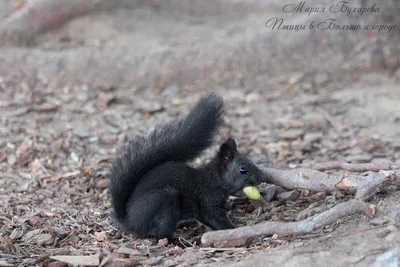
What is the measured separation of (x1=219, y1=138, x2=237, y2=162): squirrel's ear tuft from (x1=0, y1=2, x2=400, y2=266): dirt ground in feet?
1.47

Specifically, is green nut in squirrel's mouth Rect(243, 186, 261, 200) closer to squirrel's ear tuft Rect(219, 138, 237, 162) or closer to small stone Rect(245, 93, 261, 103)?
squirrel's ear tuft Rect(219, 138, 237, 162)

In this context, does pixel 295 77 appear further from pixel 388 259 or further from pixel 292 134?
pixel 388 259

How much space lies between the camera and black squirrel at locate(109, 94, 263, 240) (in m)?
4.46

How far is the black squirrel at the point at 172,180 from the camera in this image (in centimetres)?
446

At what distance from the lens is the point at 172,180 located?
15.3 feet

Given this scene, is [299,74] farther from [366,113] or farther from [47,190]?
[47,190]

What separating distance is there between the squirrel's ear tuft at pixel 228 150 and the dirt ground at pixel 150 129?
0.45 m

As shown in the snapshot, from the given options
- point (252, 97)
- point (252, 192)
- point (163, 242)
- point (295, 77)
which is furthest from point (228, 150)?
point (295, 77)

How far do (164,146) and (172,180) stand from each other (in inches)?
10.4

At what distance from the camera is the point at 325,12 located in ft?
25.8

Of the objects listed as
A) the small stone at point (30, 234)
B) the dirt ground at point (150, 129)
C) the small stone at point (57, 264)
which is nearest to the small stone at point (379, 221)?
the dirt ground at point (150, 129)

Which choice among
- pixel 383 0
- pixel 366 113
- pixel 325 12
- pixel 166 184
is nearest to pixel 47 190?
pixel 166 184

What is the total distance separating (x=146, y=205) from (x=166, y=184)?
252mm

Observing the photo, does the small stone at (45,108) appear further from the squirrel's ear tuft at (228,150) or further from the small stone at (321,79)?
the small stone at (321,79)
